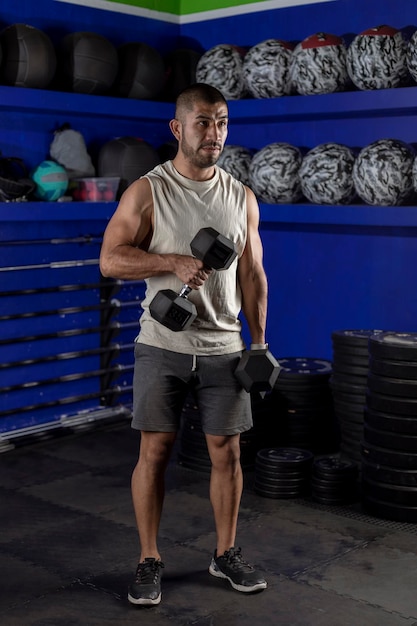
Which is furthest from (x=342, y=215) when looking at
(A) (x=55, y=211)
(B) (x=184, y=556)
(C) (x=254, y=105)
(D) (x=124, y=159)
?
(B) (x=184, y=556)

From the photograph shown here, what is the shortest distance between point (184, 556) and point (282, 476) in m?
0.79

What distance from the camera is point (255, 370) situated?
8.78 ft

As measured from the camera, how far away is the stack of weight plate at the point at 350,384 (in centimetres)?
409

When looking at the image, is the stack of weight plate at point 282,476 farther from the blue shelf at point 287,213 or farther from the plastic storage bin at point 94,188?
the plastic storage bin at point 94,188

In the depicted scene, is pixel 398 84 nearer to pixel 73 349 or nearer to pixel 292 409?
pixel 292 409

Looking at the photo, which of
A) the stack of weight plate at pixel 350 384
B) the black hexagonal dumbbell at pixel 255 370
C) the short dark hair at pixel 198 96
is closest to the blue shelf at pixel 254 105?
the stack of weight plate at pixel 350 384

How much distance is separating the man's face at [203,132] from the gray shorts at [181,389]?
1.91 feet

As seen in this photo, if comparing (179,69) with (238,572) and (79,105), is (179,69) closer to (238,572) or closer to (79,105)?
(79,105)

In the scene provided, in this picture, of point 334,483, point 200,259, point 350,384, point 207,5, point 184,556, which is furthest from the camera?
point 207,5

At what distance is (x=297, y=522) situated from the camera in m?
3.52

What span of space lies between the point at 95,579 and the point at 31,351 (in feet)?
6.54

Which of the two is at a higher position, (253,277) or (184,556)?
(253,277)

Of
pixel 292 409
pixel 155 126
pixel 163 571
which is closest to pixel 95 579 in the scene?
pixel 163 571

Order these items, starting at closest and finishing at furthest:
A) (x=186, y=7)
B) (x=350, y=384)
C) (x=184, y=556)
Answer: (x=184, y=556) < (x=350, y=384) < (x=186, y=7)
